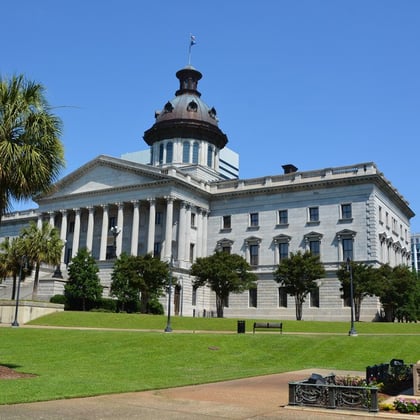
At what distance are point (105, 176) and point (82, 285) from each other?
22.0 metres

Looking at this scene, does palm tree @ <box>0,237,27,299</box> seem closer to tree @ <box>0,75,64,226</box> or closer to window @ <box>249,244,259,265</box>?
window @ <box>249,244,259,265</box>

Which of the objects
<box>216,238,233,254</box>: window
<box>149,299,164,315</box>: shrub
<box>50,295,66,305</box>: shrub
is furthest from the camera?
<box>216,238,233,254</box>: window

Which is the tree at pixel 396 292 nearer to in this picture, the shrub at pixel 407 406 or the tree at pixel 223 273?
the tree at pixel 223 273

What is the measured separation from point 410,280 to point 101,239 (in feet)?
131

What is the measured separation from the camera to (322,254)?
66.3 m

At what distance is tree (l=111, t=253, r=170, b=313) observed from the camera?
180ft

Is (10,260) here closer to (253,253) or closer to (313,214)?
(253,253)

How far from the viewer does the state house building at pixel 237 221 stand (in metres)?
64.6

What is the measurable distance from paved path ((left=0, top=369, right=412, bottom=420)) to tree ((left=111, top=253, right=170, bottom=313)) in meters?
38.8

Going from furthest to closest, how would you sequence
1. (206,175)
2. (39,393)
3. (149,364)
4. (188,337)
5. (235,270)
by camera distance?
(206,175) → (235,270) → (188,337) → (149,364) → (39,393)

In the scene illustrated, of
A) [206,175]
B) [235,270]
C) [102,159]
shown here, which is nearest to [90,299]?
[235,270]

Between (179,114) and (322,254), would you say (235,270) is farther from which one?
(179,114)

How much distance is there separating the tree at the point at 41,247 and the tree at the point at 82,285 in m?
2.45

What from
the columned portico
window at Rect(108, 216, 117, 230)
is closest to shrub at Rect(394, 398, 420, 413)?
the columned portico
